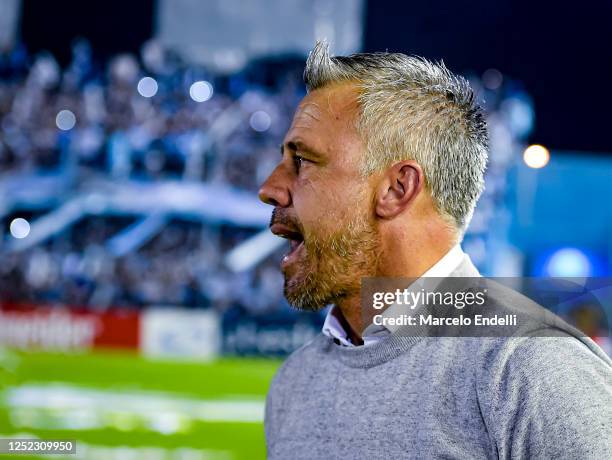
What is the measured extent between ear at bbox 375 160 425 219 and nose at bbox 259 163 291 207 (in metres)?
0.12

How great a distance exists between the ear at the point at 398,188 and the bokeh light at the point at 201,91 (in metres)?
2.51

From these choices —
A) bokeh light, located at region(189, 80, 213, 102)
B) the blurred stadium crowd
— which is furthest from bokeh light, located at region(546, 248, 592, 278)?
bokeh light, located at region(189, 80, 213, 102)

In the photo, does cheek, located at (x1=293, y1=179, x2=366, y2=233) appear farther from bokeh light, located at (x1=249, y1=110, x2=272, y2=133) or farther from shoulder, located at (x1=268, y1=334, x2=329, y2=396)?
bokeh light, located at (x1=249, y1=110, x2=272, y2=133)

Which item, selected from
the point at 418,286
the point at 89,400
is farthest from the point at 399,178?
the point at 89,400

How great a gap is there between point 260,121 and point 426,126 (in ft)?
7.98

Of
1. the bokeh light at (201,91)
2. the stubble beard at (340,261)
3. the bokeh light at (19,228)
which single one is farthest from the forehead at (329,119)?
the bokeh light at (19,228)

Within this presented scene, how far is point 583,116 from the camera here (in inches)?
124

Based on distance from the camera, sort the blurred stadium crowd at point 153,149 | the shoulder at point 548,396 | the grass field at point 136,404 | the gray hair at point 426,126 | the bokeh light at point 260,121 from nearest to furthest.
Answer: the shoulder at point 548,396
the gray hair at point 426,126
the grass field at point 136,404
the blurred stadium crowd at point 153,149
the bokeh light at point 260,121

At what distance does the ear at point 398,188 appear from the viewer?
88cm

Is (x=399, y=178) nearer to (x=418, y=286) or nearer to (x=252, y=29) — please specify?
(x=418, y=286)

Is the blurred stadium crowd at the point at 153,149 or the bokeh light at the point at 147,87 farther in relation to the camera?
the bokeh light at the point at 147,87

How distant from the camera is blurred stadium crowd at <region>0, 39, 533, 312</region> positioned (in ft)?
10.4

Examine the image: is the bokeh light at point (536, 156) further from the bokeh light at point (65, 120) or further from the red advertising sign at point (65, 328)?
the bokeh light at point (65, 120)

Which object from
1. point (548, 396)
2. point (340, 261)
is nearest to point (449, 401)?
point (548, 396)
